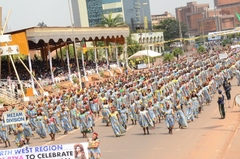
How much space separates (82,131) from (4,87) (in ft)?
51.7

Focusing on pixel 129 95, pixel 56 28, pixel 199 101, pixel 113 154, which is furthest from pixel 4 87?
pixel 113 154

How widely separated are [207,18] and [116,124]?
386 feet

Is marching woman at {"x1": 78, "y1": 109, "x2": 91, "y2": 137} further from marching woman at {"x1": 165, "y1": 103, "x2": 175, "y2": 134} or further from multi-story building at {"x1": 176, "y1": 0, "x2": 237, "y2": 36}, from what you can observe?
multi-story building at {"x1": 176, "y1": 0, "x2": 237, "y2": 36}

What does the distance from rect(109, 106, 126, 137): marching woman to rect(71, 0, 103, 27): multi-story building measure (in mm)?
105625

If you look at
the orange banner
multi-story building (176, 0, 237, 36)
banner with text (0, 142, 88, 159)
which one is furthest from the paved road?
multi-story building (176, 0, 237, 36)

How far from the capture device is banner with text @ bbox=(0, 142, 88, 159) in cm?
1352

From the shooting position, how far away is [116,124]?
874 inches

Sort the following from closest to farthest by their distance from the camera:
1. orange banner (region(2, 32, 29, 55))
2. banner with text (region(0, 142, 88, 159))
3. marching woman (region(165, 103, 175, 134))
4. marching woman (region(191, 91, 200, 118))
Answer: banner with text (region(0, 142, 88, 159))
marching woman (region(165, 103, 175, 134))
marching woman (region(191, 91, 200, 118))
orange banner (region(2, 32, 29, 55))

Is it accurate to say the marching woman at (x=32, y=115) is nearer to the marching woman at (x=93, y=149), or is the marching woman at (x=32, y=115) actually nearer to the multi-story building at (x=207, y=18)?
the marching woman at (x=93, y=149)

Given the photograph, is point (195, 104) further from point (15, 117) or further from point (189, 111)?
point (15, 117)

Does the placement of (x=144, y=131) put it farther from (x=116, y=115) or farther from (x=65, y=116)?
(x=65, y=116)

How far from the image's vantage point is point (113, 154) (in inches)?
733

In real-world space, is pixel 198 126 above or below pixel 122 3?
below

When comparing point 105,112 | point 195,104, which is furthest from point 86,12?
point 195,104
